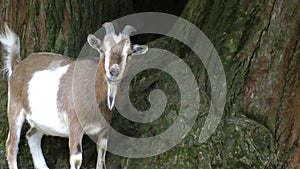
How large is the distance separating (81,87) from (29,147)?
992mm

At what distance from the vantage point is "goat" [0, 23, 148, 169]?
4988mm

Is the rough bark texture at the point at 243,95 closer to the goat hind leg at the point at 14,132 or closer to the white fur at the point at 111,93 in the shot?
the goat hind leg at the point at 14,132

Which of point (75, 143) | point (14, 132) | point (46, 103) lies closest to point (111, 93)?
point (75, 143)

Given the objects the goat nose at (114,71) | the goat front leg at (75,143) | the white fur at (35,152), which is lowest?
the white fur at (35,152)

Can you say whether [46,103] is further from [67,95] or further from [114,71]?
[114,71]

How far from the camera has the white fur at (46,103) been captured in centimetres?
532

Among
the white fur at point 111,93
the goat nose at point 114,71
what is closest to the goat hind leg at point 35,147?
the white fur at point 111,93

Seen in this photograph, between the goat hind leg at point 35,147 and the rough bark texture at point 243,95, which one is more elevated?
the rough bark texture at point 243,95

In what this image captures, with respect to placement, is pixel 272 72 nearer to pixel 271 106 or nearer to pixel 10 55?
pixel 271 106

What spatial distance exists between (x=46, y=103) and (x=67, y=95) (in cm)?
22

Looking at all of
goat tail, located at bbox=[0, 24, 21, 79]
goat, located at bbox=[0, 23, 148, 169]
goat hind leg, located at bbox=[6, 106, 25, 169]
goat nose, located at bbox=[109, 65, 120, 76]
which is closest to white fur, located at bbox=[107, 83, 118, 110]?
goat, located at bbox=[0, 23, 148, 169]

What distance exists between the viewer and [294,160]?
545 cm

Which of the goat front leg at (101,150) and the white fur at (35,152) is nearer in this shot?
the goat front leg at (101,150)

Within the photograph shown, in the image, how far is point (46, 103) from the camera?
17.6ft
